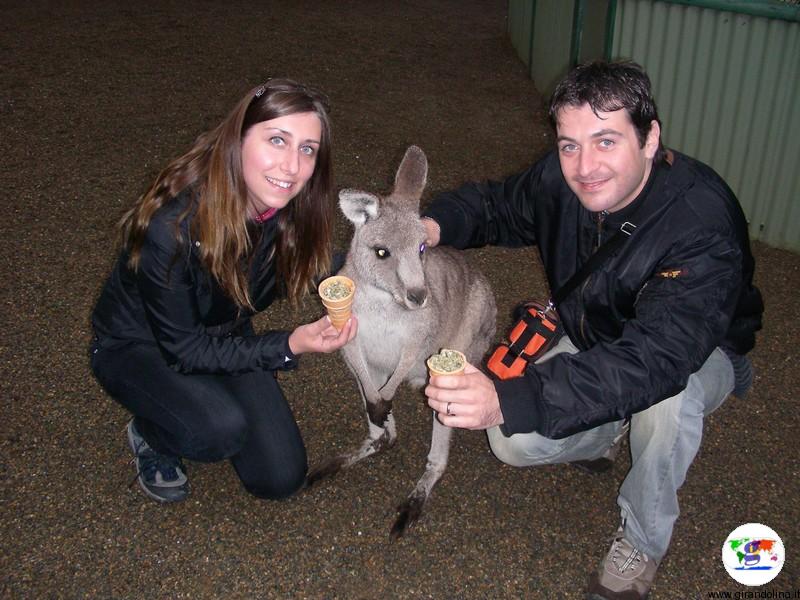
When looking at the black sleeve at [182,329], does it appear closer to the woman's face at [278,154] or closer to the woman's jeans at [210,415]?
the woman's jeans at [210,415]

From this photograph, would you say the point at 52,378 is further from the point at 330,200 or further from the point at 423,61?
the point at 423,61

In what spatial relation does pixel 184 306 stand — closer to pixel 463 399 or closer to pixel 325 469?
pixel 325 469

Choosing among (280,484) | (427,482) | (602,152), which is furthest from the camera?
(427,482)

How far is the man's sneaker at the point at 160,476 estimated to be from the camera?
231 centimetres

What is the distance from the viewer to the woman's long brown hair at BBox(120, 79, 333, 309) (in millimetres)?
1917

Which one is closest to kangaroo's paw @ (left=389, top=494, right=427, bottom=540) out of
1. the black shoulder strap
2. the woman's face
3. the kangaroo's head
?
the kangaroo's head

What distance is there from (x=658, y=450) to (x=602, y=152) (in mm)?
810

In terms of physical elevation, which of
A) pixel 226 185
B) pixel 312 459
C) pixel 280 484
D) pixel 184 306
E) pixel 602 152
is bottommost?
pixel 312 459

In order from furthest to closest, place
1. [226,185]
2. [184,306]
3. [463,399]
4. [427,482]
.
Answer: [427,482]
[184,306]
[226,185]
[463,399]

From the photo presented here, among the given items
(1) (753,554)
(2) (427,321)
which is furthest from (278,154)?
(1) (753,554)

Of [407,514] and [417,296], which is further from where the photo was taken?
[407,514]

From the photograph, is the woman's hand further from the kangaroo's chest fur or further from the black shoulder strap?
the black shoulder strap

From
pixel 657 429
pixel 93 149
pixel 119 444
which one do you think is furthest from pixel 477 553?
pixel 93 149

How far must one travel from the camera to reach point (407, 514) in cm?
230
